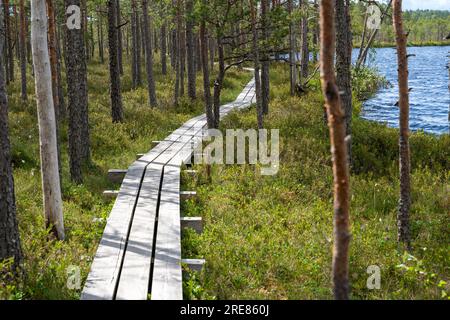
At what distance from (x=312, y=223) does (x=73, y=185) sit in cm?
584

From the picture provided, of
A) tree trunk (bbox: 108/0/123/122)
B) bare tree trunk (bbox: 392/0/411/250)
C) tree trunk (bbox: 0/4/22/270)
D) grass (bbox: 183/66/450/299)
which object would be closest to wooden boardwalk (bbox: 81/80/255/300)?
grass (bbox: 183/66/450/299)

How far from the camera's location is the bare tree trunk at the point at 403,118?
8.44 metres

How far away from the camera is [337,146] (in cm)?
450

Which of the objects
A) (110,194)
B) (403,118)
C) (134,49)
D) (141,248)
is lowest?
(141,248)

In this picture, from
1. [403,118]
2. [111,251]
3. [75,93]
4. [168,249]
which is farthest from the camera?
[75,93]

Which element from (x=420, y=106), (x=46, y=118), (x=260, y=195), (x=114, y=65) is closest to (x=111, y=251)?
(x=46, y=118)

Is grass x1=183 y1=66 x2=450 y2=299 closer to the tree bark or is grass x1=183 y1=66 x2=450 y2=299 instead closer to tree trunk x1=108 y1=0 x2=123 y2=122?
tree trunk x1=108 y1=0 x2=123 y2=122

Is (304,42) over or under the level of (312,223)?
over

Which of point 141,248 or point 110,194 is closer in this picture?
point 141,248

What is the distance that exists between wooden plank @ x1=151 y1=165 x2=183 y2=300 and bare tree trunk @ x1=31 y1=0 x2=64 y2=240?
6.22 ft

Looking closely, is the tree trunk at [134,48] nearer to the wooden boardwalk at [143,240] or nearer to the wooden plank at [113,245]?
the wooden boardwalk at [143,240]

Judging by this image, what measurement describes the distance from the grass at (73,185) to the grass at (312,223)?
1844 mm

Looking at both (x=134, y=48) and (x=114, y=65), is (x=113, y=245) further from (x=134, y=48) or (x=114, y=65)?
(x=134, y=48)
